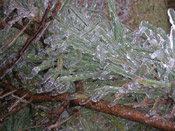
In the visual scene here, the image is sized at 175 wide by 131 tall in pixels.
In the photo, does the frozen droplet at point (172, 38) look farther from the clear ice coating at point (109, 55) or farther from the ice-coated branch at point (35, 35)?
the ice-coated branch at point (35, 35)

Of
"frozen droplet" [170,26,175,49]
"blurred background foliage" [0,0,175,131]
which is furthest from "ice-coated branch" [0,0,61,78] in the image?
"frozen droplet" [170,26,175,49]

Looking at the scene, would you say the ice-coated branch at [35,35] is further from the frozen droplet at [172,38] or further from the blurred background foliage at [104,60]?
the frozen droplet at [172,38]

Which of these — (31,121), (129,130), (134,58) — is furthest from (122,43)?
(31,121)

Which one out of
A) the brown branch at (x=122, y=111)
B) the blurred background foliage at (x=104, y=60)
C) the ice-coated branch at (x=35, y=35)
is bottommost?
the brown branch at (x=122, y=111)

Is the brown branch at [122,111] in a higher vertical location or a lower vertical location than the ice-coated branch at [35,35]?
lower

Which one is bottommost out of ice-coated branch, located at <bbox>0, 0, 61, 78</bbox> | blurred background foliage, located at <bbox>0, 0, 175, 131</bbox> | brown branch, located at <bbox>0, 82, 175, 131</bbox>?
brown branch, located at <bbox>0, 82, 175, 131</bbox>

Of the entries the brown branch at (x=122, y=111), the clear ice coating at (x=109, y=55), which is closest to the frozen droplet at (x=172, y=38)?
the clear ice coating at (x=109, y=55)

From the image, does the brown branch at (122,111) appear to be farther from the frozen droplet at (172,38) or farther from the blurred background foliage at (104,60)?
the frozen droplet at (172,38)

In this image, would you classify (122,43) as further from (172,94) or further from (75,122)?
(75,122)

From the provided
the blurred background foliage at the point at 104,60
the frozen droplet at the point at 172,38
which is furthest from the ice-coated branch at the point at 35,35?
the frozen droplet at the point at 172,38

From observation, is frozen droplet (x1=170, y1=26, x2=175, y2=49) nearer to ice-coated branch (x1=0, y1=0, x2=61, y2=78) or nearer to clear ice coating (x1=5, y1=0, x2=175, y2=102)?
clear ice coating (x1=5, y1=0, x2=175, y2=102)

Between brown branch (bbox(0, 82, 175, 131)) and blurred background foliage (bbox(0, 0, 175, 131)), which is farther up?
blurred background foliage (bbox(0, 0, 175, 131))
